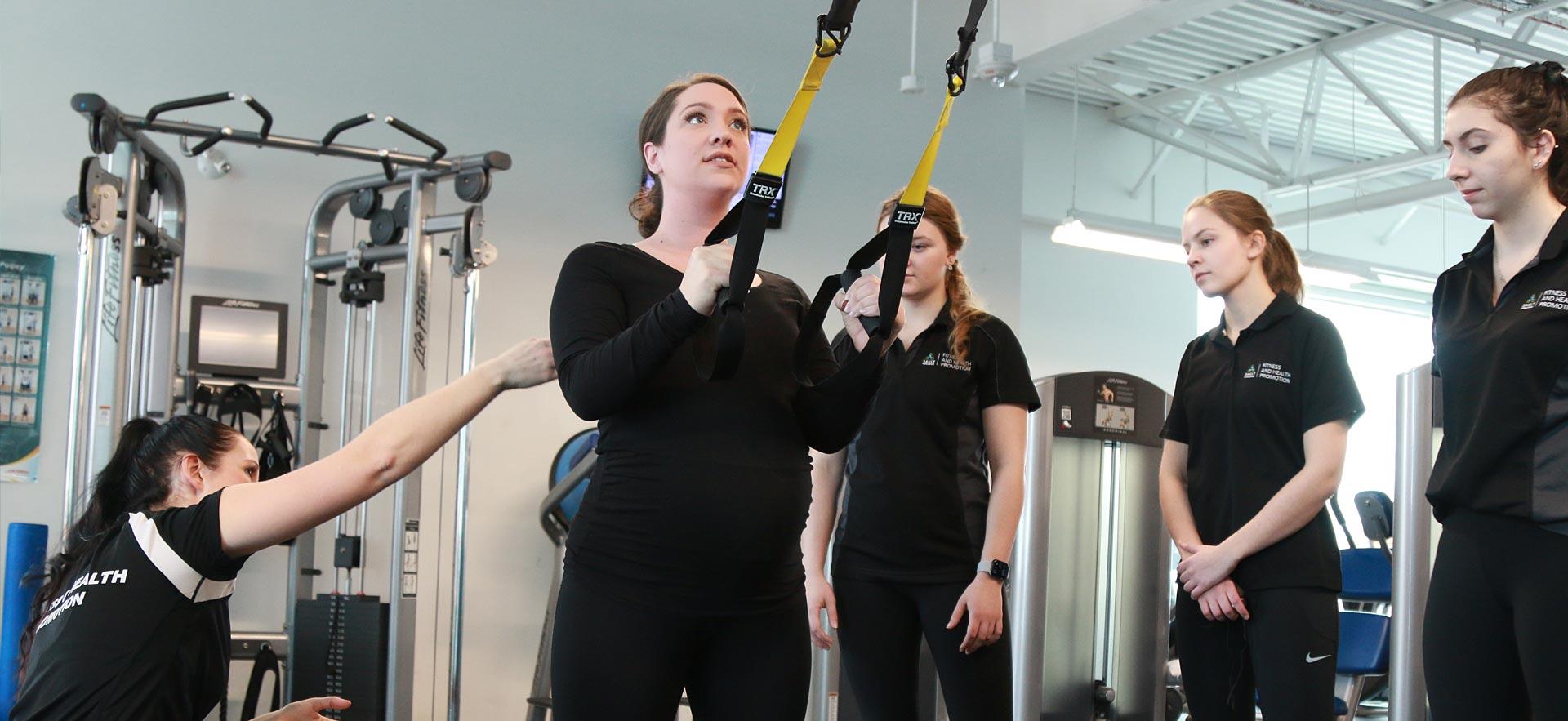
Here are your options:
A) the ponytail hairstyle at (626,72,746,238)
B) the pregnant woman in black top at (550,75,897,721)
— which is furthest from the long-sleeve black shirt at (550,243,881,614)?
the ponytail hairstyle at (626,72,746,238)

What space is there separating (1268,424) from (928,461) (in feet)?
2.18

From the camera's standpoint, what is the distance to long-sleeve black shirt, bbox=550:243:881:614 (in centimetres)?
164

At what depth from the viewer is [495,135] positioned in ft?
18.5

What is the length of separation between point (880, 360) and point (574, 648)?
55cm

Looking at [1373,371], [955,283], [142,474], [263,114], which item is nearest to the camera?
[142,474]

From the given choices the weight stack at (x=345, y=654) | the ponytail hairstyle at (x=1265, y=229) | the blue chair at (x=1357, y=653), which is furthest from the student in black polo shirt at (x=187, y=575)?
the blue chair at (x=1357, y=653)

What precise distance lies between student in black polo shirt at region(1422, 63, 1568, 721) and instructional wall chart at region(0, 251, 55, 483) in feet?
15.5

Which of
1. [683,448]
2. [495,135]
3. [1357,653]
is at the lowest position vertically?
[1357,653]

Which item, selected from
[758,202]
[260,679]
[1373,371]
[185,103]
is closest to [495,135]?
[185,103]

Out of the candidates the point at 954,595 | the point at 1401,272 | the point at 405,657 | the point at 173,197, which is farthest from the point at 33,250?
the point at 1401,272

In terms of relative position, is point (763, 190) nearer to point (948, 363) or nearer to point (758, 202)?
point (758, 202)

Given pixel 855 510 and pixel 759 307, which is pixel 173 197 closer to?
pixel 855 510

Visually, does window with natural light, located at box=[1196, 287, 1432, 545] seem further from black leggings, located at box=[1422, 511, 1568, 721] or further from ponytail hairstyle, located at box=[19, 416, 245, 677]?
ponytail hairstyle, located at box=[19, 416, 245, 677]

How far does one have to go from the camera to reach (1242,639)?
250 centimetres
